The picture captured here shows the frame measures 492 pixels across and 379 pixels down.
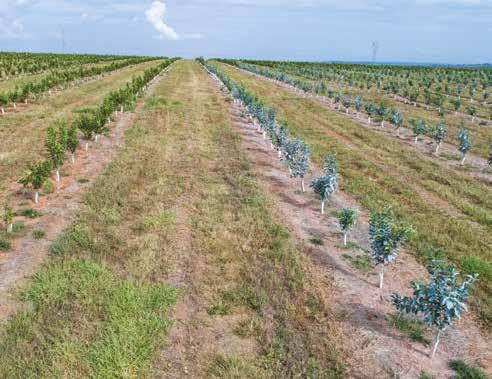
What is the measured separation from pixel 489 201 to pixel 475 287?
9.31 m

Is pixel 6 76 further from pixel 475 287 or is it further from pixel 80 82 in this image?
pixel 475 287

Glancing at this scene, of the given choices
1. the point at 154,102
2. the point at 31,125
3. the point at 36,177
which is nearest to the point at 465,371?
the point at 36,177

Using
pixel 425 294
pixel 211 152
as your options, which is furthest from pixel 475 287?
pixel 211 152

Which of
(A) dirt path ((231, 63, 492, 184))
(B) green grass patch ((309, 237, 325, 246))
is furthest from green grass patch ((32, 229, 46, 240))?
(A) dirt path ((231, 63, 492, 184))

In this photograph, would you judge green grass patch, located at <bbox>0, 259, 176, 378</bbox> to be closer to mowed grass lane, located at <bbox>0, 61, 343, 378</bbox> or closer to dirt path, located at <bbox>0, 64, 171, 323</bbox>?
mowed grass lane, located at <bbox>0, 61, 343, 378</bbox>

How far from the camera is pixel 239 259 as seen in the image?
15.2 metres

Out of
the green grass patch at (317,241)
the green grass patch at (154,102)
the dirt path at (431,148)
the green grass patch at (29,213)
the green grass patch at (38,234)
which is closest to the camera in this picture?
the green grass patch at (38,234)

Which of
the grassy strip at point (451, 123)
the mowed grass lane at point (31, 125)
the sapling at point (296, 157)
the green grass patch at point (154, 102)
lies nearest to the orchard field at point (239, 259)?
the sapling at point (296, 157)

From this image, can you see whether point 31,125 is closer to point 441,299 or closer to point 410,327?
point 410,327

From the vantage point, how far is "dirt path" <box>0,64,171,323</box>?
13.2 meters

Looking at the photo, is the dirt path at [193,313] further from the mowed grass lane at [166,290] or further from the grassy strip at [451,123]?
the grassy strip at [451,123]

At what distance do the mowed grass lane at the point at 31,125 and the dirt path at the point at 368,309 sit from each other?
1394 cm

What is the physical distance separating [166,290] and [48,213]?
8.27 metres

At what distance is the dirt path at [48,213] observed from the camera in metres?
13.2
